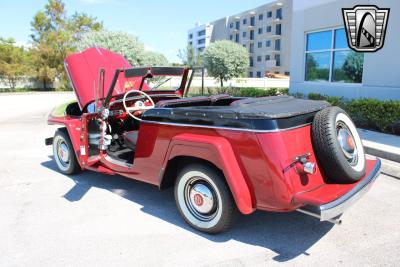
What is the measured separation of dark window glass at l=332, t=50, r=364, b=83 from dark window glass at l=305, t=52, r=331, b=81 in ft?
1.00

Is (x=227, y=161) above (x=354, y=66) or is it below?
below

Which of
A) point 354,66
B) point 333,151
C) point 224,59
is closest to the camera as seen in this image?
point 333,151

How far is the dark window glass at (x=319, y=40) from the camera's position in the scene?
11.2 meters

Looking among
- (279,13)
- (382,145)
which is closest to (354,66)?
(382,145)

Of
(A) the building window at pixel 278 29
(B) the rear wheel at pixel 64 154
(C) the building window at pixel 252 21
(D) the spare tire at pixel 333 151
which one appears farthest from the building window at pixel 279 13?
(D) the spare tire at pixel 333 151

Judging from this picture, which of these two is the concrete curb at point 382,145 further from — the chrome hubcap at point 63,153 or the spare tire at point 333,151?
the chrome hubcap at point 63,153

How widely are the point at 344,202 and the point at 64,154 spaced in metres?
4.17

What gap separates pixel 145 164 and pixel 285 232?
5.36 ft

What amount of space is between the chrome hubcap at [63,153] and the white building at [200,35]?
88.8m

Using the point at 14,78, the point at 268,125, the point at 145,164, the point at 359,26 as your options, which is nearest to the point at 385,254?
the point at 268,125

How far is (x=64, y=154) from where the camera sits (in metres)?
5.39

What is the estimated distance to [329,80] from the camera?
37.3ft

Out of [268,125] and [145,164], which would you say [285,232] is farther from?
[145,164]

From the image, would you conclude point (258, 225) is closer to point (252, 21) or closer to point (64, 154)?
point (64, 154)
